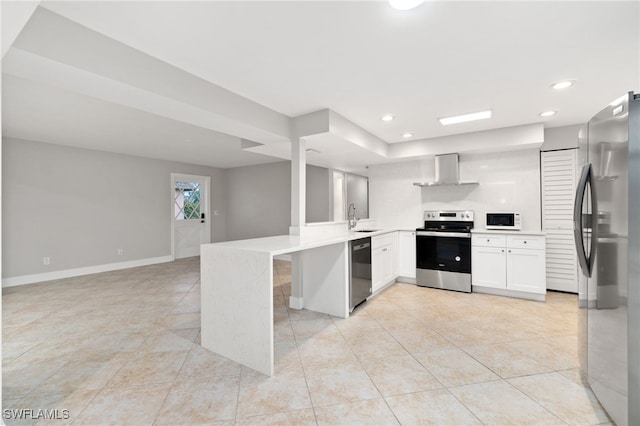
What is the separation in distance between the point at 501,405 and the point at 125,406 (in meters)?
2.31

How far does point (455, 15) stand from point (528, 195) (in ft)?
11.4

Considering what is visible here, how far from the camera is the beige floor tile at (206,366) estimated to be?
216 cm

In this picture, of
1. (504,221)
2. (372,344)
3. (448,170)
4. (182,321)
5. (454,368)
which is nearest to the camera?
(454,368)

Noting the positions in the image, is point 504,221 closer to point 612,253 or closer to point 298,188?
point 612,253

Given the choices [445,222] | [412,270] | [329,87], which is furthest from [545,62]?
[412,270]

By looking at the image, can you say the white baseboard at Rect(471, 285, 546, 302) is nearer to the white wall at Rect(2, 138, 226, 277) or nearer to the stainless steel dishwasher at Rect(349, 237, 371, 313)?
→ the stainless steel dishwasher at Rect(349, 237, 371, 313)

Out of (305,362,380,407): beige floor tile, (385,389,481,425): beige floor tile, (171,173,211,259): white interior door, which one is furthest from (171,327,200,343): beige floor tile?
(171,173,211,259): white interior door

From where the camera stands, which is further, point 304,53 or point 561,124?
point 561,124

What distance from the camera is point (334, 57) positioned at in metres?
2.24

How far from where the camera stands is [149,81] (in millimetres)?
2213

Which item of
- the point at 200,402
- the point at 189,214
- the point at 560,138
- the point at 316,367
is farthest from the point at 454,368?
the point at 189,214

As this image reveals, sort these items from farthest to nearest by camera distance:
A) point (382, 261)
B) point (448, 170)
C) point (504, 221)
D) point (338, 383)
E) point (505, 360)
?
point (448, 170), point (504, 221), point (382, 261), point (505, 360), point (338, 383)

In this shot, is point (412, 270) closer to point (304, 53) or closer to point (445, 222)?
point (445, 222)

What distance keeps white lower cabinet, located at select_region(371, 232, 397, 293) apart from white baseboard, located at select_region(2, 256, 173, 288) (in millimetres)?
5024
